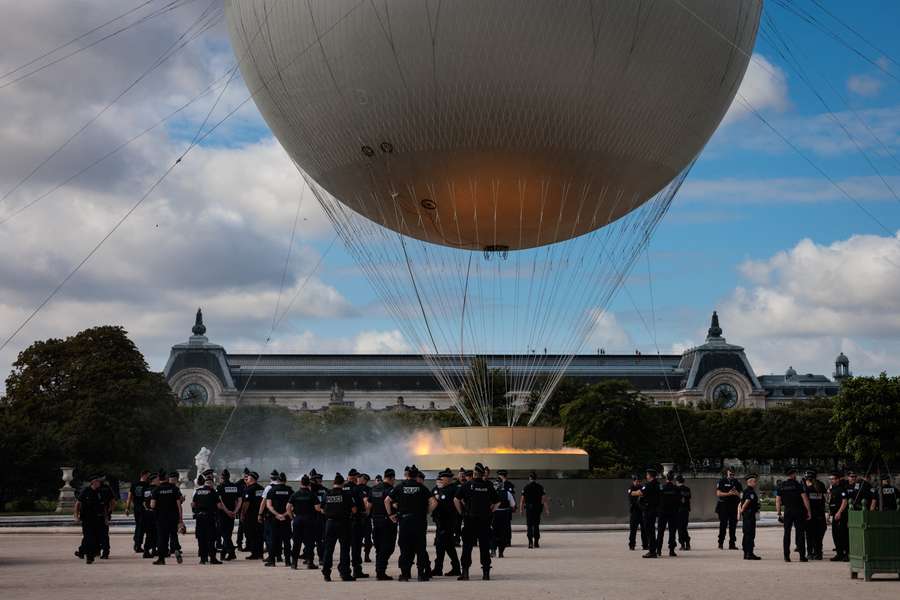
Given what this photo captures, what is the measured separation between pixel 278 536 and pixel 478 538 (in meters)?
4.45

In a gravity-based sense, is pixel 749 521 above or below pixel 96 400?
below

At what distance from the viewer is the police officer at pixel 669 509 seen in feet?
83.5

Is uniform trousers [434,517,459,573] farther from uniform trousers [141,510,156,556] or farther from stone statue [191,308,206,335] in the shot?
stone statue [191,308,206,335]

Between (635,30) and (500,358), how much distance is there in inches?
5271

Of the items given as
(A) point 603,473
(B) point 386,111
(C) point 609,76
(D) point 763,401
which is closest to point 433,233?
(B) point 386,111

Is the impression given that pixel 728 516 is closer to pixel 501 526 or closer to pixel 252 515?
pixel 501 526

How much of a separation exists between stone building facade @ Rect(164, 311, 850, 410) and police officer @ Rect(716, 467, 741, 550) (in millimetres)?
136179

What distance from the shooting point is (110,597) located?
54.9ft

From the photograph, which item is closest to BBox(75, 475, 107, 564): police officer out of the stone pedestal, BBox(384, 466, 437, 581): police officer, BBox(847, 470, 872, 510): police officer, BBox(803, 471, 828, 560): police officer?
BBox(384, 466, 437, 581): police officer

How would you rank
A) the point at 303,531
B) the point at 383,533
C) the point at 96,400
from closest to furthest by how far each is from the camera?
the point at 383,533
the point at 303,531
the point at 96,400

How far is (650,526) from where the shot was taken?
2519 cm

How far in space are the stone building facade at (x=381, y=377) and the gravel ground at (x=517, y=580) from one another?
457ft

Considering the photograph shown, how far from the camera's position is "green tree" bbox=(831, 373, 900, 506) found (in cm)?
6650

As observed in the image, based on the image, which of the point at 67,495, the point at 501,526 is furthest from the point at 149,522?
the point at 67,495
